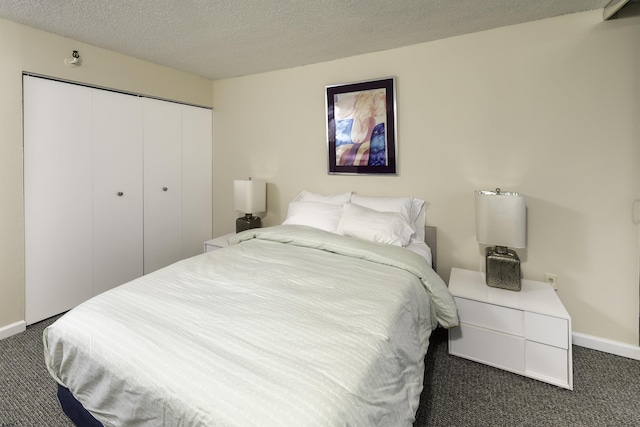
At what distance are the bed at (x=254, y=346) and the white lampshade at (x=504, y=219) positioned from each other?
584mm

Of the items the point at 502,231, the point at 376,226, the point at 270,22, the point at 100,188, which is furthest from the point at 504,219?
the point at 100,188

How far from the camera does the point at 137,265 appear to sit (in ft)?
10.3

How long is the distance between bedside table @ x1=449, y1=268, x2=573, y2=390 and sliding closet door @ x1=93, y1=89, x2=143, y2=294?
2.95m

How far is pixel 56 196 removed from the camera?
2.53 metres

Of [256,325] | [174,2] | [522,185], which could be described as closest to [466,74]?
[522,185]

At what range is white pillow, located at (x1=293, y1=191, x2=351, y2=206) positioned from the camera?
2805mm

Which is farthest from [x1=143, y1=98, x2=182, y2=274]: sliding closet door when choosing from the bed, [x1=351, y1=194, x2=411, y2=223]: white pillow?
[x1=351, y1=194, x2=411, y2=223]: white pillow

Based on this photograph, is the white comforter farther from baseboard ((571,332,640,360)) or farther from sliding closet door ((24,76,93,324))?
sliding closet door ((24,76,93,324))

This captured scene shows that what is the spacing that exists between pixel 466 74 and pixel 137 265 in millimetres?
3479

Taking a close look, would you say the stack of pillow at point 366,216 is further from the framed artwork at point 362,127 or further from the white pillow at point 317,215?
the framed artwork at point 362,127

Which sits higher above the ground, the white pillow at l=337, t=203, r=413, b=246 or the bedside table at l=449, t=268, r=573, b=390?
the white pillow at l=337, t=203, r=413, b=246

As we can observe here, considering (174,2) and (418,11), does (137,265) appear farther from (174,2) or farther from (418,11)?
(418,11)

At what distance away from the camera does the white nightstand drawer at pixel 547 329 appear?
1716 millimetres

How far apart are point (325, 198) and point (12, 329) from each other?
2645 mm
